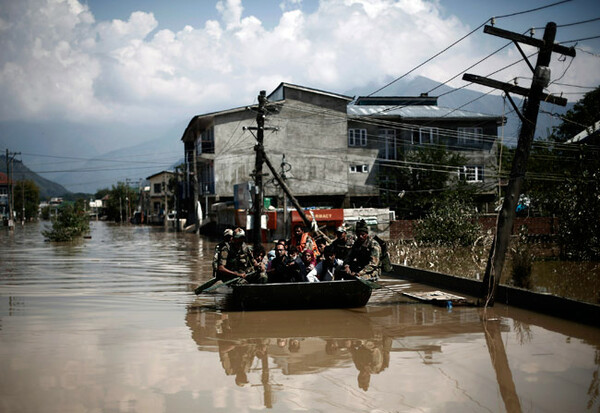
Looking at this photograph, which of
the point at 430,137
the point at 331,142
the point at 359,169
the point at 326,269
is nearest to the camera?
the point at 326,269

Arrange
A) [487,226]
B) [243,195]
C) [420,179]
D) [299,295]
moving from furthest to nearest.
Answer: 1. [420,179]
2. [243,195]
3. [487,226]
4. [299,295]

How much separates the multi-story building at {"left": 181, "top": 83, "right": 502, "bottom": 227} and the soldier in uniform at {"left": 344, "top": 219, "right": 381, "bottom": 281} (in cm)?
3206

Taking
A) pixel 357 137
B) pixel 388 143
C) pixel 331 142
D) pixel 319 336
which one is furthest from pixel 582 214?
pixel 357 137

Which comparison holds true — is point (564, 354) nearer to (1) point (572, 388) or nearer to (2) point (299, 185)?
(1) point (572, 388)

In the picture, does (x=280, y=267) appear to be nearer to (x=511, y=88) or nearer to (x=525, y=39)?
(x=511, y=88)

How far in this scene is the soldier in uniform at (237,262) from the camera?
12.8 m

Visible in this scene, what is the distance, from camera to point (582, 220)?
753 inches

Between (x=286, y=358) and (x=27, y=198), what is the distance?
131 metres

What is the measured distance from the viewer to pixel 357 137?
46.9 metres

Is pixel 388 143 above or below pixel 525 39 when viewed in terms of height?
above

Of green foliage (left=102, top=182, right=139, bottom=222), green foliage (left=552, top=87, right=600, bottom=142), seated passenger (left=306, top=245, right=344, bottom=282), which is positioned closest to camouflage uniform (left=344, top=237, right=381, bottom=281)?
seated passenger (left=306, top=245, right=344, bottom=282)

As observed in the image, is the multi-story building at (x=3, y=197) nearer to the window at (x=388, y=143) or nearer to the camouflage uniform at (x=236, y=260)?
the window at (x=388, y=143)

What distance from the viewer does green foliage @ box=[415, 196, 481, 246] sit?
84.7 feet

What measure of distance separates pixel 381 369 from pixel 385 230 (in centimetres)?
2630
